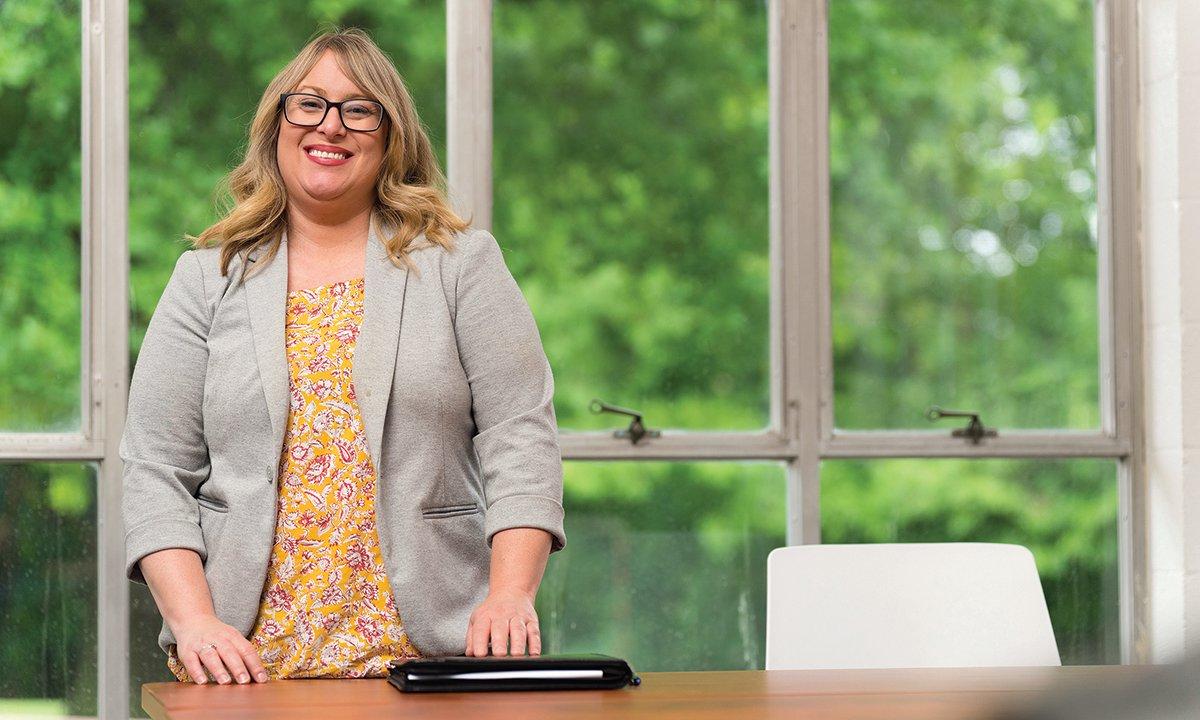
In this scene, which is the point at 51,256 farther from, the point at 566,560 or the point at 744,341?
the point at 744,341

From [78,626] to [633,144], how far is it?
170cm

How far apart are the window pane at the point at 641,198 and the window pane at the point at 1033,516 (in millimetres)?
392

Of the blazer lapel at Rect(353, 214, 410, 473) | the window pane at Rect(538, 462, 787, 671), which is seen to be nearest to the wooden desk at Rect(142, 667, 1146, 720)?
the blazer lapel at Rect(353, 214, 410, 473)

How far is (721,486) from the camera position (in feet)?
10.8

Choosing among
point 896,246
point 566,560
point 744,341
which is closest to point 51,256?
point 566,560

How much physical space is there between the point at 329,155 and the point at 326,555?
0.54 m

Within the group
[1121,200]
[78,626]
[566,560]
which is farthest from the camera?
[1121,200]

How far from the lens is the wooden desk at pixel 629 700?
123 cm

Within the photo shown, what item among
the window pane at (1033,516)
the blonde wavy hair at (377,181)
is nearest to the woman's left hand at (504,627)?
the blonde wavy hair at (377,181)

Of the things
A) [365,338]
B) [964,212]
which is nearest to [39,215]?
[365,338]

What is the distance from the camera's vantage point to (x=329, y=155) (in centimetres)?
183

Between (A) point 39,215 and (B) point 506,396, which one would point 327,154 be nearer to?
(B) point 506,396

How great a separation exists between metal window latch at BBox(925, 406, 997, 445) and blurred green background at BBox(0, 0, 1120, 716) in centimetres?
3

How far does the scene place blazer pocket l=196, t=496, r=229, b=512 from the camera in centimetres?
171
